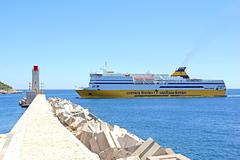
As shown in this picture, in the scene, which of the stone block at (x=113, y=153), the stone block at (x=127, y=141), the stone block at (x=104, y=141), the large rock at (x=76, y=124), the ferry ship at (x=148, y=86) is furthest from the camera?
the ferry ship at (x=148, y=86)

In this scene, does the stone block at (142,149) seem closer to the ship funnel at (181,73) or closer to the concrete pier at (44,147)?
the concrete pier at (44,147)

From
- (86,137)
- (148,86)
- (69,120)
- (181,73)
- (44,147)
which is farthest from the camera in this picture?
(181,73)

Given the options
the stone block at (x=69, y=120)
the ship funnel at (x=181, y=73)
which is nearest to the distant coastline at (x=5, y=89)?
the ship funnel at (x=181, y=73)

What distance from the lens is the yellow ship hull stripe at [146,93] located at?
61062 mm

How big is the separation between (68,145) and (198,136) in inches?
443

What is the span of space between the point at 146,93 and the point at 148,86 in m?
1.26

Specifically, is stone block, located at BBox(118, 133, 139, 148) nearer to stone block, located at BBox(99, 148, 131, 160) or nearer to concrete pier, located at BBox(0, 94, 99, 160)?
stone block, located at BBox(99, 148, 131, 160)

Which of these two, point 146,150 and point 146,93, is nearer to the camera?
point 146,150

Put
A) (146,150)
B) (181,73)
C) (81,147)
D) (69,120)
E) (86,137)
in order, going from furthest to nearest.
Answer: (181,73)
(69,120)
(86,137)
(81,147)
(146,150)

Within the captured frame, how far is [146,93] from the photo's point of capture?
64.4 m

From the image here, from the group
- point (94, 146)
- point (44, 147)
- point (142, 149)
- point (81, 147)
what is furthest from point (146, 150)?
point (44, 147)

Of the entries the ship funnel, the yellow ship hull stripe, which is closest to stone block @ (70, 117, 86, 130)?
the yellow ship hull stripe

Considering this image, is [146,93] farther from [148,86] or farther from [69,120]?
[69,120]

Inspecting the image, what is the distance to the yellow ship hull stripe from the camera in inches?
2404
